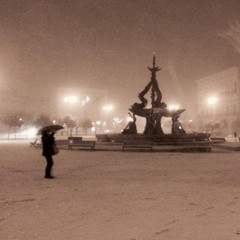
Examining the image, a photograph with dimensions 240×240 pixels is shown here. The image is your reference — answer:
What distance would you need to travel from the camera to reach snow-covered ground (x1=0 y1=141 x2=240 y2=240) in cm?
563

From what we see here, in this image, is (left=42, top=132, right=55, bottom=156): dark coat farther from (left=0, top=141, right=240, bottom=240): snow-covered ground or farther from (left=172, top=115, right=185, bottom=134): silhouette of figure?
(left=172, top=115, right=185, bottom=134): silhouette of figure

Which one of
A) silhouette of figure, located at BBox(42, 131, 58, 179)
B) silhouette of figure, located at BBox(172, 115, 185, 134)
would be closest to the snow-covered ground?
silhouette of figure, located at BBox(42, 131, 58, 179)

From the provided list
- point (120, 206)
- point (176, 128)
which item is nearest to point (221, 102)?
point (176, 128)

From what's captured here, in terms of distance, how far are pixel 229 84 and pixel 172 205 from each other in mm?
85713

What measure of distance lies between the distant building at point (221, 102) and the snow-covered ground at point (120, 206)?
61.8 m

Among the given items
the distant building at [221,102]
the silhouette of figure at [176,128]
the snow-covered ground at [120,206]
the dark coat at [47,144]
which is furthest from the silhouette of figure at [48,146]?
the distant building at [221,102]

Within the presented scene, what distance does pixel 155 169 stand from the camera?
46.1 ft

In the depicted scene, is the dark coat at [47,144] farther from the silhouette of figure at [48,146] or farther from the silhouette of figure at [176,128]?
the silhouette of figure at [176,128]

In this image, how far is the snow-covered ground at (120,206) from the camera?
563 cm

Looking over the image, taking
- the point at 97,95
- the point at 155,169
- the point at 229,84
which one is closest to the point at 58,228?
the point at 155,169

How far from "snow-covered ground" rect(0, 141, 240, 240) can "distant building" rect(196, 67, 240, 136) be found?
203 ft

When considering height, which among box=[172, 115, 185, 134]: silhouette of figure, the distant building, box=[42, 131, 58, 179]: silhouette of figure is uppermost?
the distant building

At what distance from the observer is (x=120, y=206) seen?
7488mm

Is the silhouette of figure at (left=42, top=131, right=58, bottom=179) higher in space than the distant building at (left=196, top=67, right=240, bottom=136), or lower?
lower
